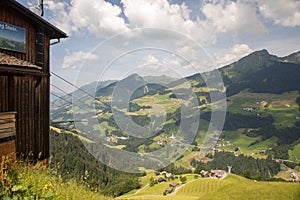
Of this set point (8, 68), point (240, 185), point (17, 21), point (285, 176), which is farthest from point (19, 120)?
point (285, 176)

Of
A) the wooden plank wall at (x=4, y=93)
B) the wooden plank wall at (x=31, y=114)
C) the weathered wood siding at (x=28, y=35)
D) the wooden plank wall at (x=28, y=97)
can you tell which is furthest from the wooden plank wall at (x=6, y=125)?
the weathered wood siding at (x=28, y=35)

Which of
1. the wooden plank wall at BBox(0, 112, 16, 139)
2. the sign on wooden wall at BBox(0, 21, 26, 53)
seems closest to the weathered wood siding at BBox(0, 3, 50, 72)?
the sign on wooden wall at BBox(0, 21, 26, 53)

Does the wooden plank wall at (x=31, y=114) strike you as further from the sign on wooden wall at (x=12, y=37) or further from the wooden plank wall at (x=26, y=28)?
the sign on wooden wall at (x=12, y=37)

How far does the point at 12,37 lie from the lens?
507 inches

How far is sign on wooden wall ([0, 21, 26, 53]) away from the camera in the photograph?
40.6 feet

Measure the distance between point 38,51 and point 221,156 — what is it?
159742 mm

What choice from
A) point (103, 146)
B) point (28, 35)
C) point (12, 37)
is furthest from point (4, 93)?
point (103, 146)

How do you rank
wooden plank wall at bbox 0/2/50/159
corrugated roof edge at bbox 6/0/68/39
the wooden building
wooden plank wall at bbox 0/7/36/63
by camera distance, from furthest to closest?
corrugated roof edge at bbox 6/0/68/39
wooden plank wall at bbox 0/7/36/63
wooden plank wall at bbox 0/2/50/159
the wooden building

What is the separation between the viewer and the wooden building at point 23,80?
36.3 ft

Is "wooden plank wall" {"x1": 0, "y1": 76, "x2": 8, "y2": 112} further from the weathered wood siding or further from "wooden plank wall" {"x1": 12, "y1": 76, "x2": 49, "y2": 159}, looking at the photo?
the weathered wood siding

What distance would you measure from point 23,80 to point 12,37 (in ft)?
7.08

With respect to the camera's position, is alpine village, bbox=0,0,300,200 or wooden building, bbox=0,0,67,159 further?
wooden building, bbox=0,0,67,159

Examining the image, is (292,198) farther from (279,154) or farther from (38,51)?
(279,154)

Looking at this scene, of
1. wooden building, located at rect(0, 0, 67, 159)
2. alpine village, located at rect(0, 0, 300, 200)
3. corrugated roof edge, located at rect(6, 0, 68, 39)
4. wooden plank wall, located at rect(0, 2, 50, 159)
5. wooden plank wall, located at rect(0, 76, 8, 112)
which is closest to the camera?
alpine village, located at rect(0, 0, 300, 200)
